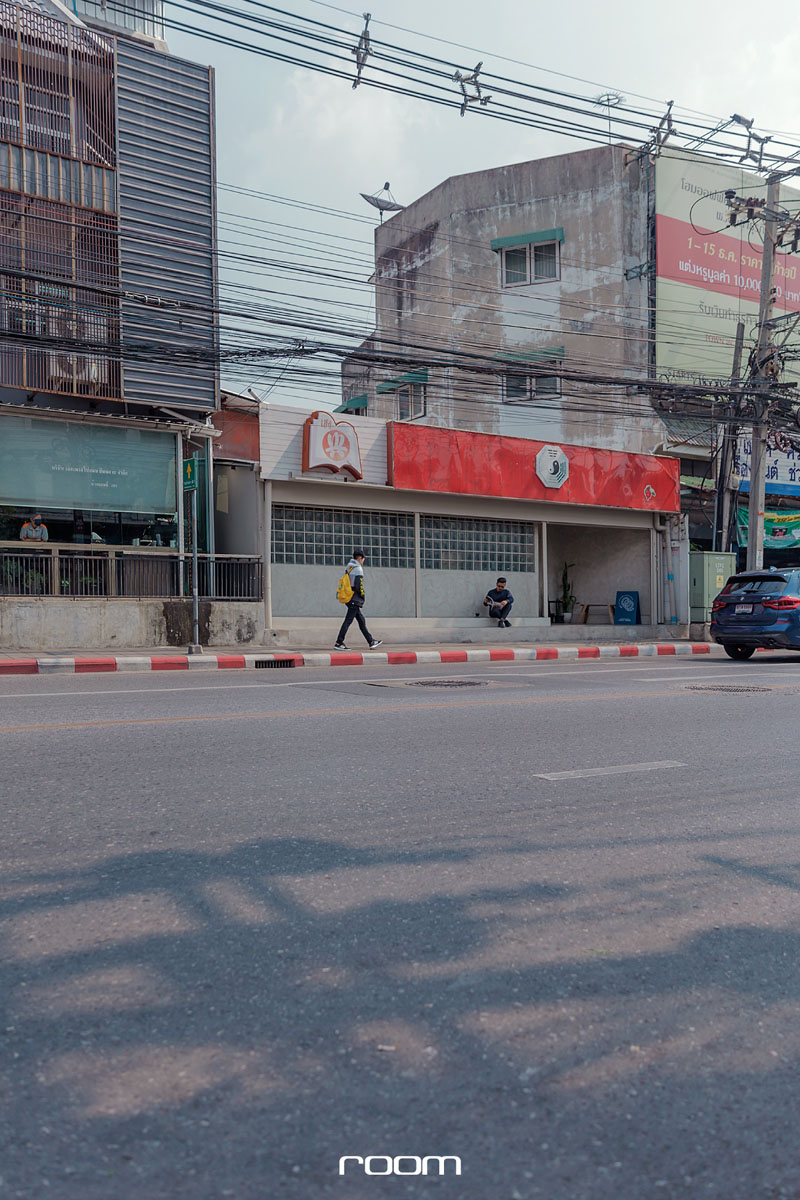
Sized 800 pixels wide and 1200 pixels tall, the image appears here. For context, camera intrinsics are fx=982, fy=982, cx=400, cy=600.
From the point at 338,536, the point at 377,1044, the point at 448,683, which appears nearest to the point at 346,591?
the point at 338,536

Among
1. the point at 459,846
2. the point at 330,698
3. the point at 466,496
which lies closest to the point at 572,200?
the point at 466,496

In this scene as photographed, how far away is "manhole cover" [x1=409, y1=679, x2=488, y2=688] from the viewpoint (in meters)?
11.5

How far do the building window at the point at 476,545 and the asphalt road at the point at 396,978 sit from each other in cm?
1592

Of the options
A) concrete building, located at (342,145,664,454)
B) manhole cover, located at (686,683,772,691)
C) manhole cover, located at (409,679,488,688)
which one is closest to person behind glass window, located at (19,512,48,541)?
manhole cover, located at (409,679,488,688)

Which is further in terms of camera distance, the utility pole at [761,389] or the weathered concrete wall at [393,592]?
the utility pole at [761,389]

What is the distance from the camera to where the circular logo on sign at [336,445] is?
767 inches

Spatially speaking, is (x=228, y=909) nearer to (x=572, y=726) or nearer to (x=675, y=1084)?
(x=675, y=1084)

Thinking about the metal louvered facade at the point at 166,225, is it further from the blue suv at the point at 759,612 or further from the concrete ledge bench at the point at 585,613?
the concrete ledge bench at the point at 585,613

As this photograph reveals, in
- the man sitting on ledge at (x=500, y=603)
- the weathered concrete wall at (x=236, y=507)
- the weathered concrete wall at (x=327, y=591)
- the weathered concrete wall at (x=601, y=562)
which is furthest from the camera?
the weathered concrete wall at (x=601, y=562)

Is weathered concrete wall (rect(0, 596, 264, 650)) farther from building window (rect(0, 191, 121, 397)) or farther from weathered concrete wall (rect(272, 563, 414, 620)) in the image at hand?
building window (rect(0, 191, 121, 397))

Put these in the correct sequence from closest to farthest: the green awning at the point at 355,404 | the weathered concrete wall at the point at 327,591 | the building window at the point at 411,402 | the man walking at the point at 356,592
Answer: the man walking at the point at 356,592 → the weathered concrete wall at the point at 327,591 → the building window at the point at 411,402 → the green awning at the point at 355,404

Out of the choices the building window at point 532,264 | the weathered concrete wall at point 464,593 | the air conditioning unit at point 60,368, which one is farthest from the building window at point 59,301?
the building window at point 532,264

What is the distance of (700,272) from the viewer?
94.4ft

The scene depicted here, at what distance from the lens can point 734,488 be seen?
26859mm
